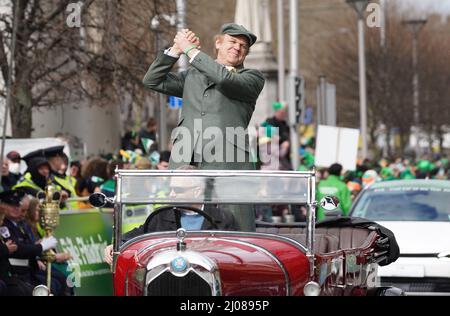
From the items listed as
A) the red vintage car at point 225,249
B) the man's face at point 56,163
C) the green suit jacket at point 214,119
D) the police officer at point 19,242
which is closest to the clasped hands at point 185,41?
the green suit jacket at point 214,119

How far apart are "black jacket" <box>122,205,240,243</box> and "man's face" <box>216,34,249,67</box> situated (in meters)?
1.09

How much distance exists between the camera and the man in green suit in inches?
330

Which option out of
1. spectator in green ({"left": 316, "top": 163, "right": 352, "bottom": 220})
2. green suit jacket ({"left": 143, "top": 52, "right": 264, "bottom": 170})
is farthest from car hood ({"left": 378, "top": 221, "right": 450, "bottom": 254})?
spectator in green ({"left": 316, "top": 163, "right": 352, "bottom": 220})

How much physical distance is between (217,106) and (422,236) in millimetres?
4740

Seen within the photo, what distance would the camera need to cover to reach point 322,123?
24.0 metres

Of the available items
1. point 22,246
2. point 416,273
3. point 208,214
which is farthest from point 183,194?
point 416,273

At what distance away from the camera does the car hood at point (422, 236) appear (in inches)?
487

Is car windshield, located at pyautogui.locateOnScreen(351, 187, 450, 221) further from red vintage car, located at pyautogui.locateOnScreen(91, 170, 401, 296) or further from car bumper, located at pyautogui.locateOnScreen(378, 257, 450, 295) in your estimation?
red vintage car, located at pyautogui.locateOnScreen(91, 170, 401, 296)

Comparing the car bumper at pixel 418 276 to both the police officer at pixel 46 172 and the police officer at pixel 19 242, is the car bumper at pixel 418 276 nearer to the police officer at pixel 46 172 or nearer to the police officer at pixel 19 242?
the police officer at pixel 19 242

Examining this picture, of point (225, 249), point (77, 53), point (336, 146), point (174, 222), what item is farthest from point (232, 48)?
point (336, 146)

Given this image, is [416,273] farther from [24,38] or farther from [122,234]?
[24,38]

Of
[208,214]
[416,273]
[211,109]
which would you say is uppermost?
[211,109]

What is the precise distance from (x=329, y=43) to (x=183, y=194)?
40827mm

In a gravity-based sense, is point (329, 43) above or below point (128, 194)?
above
